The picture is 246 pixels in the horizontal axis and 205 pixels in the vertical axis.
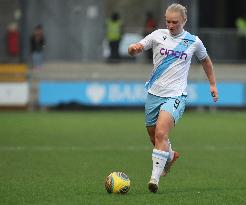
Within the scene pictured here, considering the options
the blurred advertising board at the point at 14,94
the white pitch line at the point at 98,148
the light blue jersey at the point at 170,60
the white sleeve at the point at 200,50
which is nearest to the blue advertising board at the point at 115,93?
the blurred advertising board at the point at 14,94

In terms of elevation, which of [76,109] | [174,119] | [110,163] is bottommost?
[76,109]

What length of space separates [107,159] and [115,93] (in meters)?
12.6

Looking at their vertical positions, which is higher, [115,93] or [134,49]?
[134,49]

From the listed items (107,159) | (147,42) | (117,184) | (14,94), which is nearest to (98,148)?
(107,159)

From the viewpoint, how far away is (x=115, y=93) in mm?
27406

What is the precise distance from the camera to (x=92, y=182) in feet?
38.3

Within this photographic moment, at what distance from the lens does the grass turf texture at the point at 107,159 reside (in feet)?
34.3

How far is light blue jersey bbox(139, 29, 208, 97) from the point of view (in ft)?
36.2

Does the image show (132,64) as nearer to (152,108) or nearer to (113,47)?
(113,47)

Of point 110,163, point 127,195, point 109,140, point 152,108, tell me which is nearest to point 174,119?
point 152,108

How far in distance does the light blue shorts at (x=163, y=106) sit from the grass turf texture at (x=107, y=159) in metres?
0.88

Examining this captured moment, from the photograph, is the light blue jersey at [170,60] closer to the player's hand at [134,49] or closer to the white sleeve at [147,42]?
the white sleeve at [147,42]

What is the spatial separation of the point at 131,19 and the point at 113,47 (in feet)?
22.1

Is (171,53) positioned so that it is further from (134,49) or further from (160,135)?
(160,135)
